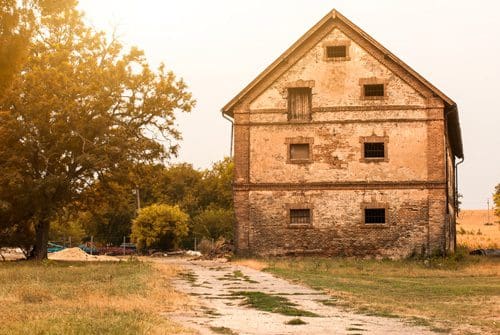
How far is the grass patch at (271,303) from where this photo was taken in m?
13.3

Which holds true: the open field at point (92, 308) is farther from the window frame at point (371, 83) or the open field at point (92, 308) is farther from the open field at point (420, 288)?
the window frame at point (371, 83)

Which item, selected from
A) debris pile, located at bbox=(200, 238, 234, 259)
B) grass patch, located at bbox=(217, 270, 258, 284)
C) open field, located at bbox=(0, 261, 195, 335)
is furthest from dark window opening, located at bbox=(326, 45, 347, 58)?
open field, located at bbox=(0, 261, 195, 335)

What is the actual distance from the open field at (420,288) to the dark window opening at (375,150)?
15.9ft

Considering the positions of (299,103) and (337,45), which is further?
(299,103)

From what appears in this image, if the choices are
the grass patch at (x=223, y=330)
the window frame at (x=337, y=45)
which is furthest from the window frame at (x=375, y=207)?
the grass patch at (x=223, y=330)

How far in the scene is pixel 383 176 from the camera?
115 feet

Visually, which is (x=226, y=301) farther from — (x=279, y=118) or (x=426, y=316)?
(x=279, y=118)

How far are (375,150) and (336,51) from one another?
500 cm

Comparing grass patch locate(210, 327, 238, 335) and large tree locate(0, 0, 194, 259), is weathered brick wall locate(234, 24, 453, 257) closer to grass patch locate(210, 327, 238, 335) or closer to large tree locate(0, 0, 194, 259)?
large tree locate(0, 0, 194, 259)

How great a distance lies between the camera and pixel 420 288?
21.3 metres

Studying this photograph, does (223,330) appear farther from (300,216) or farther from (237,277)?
(300,216)

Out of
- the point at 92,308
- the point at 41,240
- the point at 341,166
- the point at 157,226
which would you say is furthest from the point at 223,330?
the point at 157,226

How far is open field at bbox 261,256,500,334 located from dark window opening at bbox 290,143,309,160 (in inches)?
186

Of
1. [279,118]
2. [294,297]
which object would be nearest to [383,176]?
[279,118]
